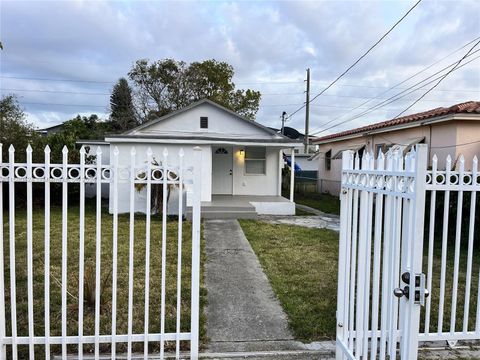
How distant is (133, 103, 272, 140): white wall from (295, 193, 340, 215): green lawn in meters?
3.85

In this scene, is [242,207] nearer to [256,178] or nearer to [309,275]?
[256,178]

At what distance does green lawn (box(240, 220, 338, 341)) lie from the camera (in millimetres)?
4117

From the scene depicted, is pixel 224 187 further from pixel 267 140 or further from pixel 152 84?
pixel 152 84

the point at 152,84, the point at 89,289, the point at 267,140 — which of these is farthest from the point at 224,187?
the point at 152,84

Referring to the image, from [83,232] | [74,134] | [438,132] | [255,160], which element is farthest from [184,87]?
[83,232]

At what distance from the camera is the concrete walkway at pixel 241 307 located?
12.0 ft

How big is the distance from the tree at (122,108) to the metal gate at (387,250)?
32.0 metres

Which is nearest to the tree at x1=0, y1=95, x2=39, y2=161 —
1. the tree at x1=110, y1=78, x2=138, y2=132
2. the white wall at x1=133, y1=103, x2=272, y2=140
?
the white wall at x1=133, y1=103, x2=272, y2=140

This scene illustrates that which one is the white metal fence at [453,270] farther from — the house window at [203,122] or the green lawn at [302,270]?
the house window at [203,122]

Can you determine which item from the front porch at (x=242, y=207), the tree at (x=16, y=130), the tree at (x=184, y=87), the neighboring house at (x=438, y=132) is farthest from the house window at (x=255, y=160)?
the tree at (x=184, y=87)

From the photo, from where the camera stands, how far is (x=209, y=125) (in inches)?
589

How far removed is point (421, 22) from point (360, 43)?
12.6 feet

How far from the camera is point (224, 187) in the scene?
15.2 metres

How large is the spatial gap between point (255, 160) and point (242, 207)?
3602 mm
